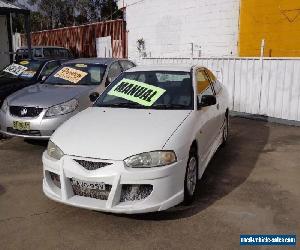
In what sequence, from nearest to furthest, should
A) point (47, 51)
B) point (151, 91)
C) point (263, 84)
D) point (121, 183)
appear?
point (121, 183), point (151, 91), point (263, 84), point (47, 51)

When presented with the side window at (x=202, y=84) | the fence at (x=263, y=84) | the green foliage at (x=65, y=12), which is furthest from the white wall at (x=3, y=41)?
the green foliage at (x=65, y=12)

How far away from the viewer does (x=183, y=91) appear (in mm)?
4797

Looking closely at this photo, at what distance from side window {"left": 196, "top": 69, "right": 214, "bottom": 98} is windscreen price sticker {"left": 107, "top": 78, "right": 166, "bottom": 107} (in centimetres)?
51

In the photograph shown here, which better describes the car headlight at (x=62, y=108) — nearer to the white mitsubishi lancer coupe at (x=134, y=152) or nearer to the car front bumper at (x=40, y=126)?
the car front bumper at (x=40, y=126)

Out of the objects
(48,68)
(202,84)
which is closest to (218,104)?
(202,84)

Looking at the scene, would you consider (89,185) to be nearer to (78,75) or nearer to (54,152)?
(54,152)

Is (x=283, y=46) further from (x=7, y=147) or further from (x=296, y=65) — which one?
(x=7, y=147)

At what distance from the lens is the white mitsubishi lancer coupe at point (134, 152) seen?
11.5ft

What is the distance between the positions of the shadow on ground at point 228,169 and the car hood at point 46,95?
9.11 ft

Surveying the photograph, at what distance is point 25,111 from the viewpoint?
20.1 ft

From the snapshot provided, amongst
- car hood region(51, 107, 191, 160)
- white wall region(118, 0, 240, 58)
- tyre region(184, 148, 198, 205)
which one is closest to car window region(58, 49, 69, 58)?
white wall region(118, 0, 240, 58)

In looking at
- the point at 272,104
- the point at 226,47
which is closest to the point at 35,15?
the point at 226,47

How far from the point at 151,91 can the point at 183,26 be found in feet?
32.3

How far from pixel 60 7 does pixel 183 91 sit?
6029 centimetres
